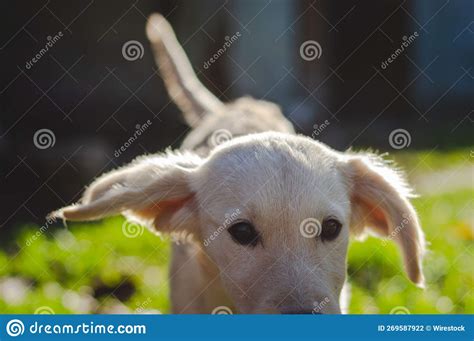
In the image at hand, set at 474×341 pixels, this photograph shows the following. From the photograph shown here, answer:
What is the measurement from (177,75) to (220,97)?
3.25ft

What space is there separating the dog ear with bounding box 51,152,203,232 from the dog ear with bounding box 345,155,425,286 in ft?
2.38

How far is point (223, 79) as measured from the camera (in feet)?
19.3

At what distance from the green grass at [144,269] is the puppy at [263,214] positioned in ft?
2.46

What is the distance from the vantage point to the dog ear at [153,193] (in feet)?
10.0

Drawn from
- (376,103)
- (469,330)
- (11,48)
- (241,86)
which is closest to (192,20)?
(241,86)

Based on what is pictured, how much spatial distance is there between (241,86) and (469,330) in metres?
3.40

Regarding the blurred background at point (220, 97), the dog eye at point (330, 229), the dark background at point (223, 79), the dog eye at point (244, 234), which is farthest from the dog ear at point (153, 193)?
the dark background at point (223, 79)

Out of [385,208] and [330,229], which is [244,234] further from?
[385,208]

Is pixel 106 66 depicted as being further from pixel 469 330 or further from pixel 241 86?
pixel 469 330

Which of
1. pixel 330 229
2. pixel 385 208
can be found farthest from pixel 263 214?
pixel 385 208

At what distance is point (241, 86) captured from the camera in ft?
19.8

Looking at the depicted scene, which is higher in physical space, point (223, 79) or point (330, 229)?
point (223, 79)

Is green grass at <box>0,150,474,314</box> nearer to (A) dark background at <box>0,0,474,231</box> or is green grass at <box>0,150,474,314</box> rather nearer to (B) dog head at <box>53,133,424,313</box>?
(A) dark background at <box>0,0,474,231</box>

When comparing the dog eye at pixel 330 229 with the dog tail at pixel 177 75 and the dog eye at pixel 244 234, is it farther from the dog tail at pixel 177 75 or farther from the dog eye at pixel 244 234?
the dog tail at pixel 177 75
